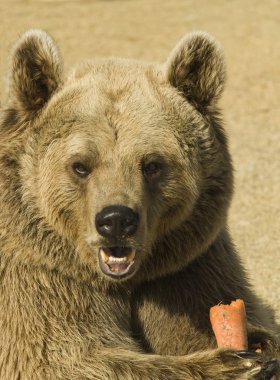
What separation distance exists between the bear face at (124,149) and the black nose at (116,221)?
0.28 feet

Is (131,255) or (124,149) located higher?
(124,149)

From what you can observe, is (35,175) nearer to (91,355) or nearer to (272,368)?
(91,355)

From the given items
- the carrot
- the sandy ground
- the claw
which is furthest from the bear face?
the sandy ground

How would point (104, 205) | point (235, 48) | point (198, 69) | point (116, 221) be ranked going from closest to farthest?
point (116, 221), point (104, 205), point (198, 69), point (235, 48)

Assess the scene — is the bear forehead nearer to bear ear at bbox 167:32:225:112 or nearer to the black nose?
bear ear at bbox 167:32:225:112

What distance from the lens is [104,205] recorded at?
5.22 meters

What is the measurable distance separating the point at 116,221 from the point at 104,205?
0.51 ft

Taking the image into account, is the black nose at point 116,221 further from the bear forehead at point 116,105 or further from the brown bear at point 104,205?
the bear forehead at point 116,105

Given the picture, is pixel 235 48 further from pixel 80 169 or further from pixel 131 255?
pixel 131 255

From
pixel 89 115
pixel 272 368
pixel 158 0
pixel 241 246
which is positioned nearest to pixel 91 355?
pixel 272 368

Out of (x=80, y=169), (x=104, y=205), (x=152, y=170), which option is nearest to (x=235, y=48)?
(x=152, y=170)

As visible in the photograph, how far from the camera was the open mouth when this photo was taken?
17.4 feet

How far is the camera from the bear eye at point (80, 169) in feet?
18.2

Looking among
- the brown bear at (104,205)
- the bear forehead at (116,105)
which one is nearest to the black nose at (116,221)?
the brown bear at (104,205)
